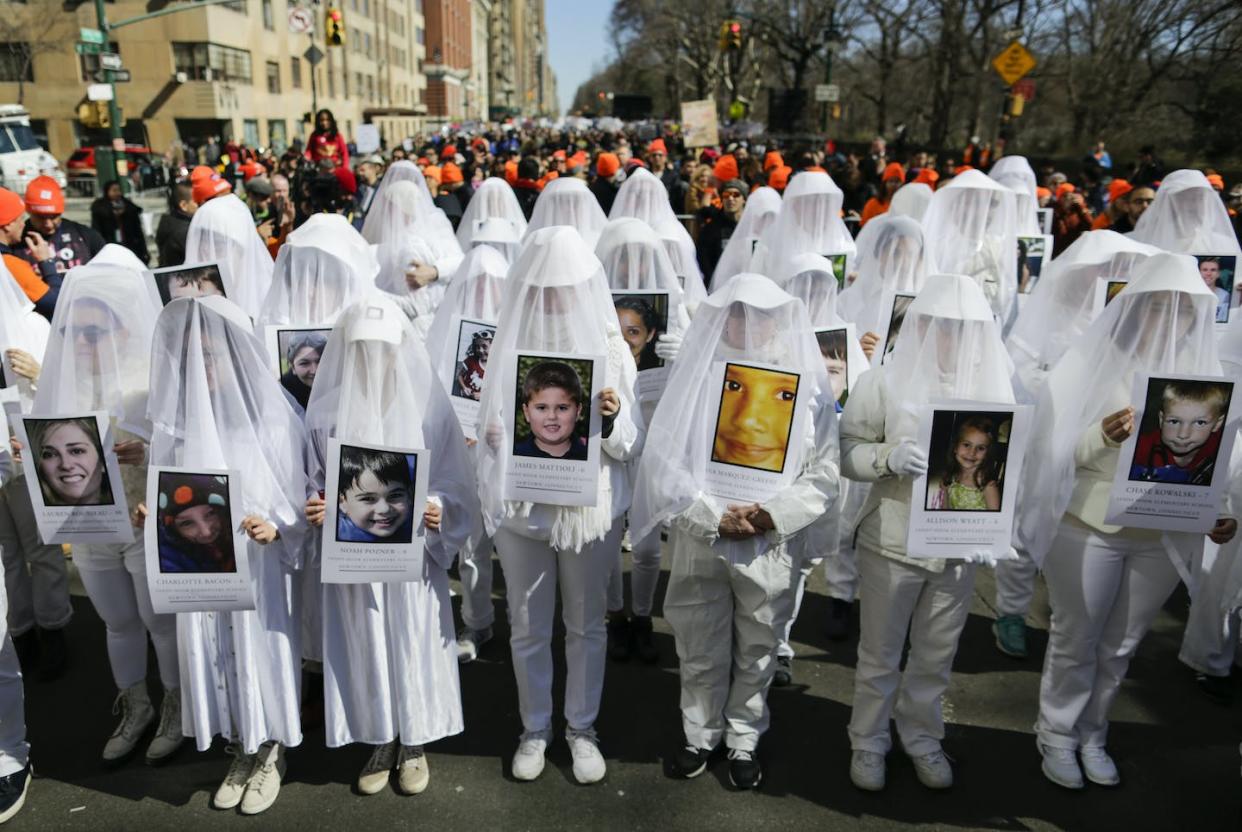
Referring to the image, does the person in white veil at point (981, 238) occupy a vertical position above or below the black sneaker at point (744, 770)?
above

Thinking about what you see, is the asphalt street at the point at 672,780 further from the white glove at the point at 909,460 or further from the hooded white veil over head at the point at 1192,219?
the hooded white veil over head at the point at 1192,219

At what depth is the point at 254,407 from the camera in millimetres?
3113

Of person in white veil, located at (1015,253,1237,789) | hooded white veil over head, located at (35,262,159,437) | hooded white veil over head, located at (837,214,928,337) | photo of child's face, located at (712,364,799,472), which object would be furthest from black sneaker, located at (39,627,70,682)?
hooded white veil over head, located at (837,214,928,337)

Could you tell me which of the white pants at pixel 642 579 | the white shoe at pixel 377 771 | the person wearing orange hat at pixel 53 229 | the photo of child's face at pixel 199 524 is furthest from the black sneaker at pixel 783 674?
the person wearing orange hat at pixel 53 229

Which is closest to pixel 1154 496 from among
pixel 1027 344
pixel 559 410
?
pixel 1027 344

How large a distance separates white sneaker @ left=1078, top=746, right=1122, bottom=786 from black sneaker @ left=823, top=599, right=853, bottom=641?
4.16 ft

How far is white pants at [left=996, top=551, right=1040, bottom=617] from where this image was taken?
4.48 meters

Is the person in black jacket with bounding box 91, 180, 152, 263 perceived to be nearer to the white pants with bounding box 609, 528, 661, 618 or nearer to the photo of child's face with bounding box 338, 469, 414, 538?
the white pants with bounding box 609, 528, 661, 618

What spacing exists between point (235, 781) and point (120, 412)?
1508 millimetres

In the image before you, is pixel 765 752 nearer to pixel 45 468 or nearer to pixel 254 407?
pixel 254 407

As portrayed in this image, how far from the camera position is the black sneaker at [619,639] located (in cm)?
449

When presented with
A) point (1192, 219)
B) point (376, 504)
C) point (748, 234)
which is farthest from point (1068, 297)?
point (376, 504)

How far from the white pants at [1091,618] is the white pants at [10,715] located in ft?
13.3

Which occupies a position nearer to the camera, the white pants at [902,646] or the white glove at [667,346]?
the white pants at [902,646]
